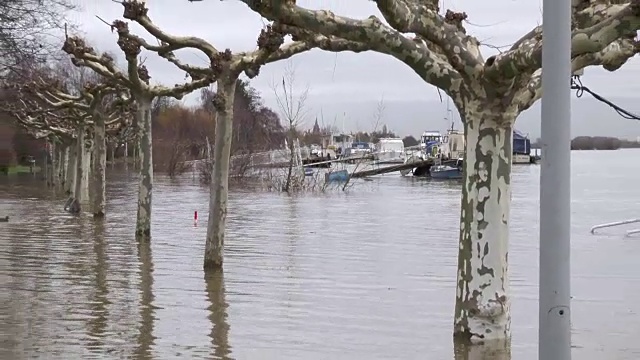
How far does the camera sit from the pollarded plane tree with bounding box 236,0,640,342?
8922mm

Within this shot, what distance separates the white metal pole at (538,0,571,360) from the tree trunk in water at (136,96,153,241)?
17360 mm

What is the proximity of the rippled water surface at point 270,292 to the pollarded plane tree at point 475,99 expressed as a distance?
130cm

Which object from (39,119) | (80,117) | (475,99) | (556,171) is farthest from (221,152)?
(39,119)

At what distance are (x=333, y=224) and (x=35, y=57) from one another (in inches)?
597

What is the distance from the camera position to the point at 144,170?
2183 centimetres

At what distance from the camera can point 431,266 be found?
19.2 meters

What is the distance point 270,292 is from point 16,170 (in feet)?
254

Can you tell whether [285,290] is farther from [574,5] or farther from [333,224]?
[333,224]

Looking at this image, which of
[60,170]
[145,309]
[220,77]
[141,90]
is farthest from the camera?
[60,170]

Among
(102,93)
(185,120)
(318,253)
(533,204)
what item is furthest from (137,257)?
(185,120)

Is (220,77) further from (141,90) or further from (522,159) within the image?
(522,159)

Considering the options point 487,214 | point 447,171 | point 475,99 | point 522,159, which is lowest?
point 447,171

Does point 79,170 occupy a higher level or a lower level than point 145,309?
higher

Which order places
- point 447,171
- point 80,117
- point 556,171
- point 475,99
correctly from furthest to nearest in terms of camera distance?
1. point 447,171
2. point 80,117
3. point 475,99
4. point 556,171
